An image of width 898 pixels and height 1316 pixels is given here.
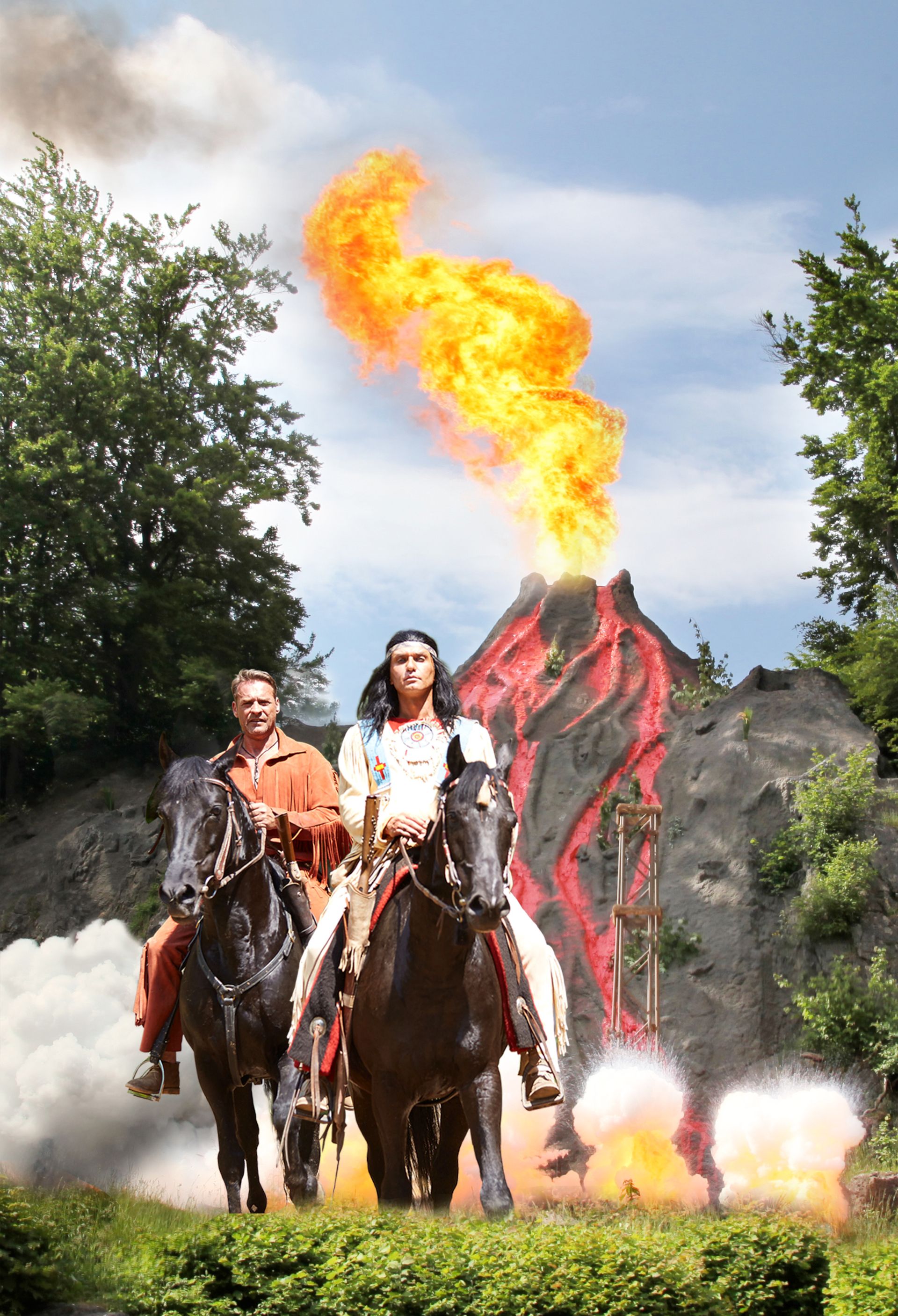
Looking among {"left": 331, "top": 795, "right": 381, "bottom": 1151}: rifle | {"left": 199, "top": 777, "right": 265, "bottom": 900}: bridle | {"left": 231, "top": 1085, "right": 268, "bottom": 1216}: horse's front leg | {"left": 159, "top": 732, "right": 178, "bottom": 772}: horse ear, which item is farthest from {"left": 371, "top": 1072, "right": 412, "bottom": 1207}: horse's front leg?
{"left": 159, "top": 732, "right": 178, "bottom": 772}: horse ear

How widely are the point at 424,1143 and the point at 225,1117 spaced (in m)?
1.91

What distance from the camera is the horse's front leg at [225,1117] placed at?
32.0 feet

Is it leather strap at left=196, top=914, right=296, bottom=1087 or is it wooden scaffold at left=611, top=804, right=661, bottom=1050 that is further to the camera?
wooden scaffold at left=611, top=804, right=661, bottom=1050

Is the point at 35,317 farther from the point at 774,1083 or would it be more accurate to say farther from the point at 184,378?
the point at 774,1083

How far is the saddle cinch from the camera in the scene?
26.6 ft

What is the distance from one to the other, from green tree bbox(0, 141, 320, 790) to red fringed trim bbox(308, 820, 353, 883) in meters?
19.9

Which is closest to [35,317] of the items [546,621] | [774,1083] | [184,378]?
[184,378]

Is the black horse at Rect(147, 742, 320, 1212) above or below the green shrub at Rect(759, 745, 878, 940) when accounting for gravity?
below

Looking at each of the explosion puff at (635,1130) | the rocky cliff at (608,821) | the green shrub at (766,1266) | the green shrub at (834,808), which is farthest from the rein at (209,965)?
the green shrub at (834,808)

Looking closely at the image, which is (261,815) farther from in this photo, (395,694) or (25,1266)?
(25,1266)

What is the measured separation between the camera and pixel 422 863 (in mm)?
7578

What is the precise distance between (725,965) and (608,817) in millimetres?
5448

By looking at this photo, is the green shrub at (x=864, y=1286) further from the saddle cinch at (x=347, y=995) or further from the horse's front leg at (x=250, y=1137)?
the horse's front leg at (x=250, y=1137)

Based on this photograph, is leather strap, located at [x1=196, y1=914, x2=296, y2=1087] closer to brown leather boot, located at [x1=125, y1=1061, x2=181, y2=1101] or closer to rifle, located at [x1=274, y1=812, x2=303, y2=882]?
rifle, located at [x1=274, y1=812, x2=303, y2=882]
